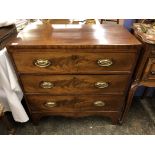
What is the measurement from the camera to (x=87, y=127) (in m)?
1.28

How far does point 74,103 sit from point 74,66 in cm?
35

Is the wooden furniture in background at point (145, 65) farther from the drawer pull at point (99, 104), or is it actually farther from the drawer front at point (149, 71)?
the drawer pull at point (99, 104)

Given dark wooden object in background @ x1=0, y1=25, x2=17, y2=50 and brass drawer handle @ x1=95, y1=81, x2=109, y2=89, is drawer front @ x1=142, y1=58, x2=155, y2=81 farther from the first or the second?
dark wooden object in background @ x1=0, y1=25, x2=17, y2=50

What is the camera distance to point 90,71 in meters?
0.91

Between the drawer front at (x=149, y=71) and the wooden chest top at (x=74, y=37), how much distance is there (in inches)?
6.7

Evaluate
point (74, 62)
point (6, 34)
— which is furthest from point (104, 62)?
point (6, 34)

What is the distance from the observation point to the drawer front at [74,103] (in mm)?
1070

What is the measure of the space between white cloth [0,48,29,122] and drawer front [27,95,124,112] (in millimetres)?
87

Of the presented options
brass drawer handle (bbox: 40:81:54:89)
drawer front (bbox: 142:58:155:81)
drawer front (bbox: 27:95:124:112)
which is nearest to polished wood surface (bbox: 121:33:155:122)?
drawer front (bbox: 142:58:155:81)

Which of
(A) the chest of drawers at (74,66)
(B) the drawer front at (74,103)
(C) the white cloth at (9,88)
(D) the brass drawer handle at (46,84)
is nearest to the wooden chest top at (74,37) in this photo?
(A) the chest of drawers at (74,66)
